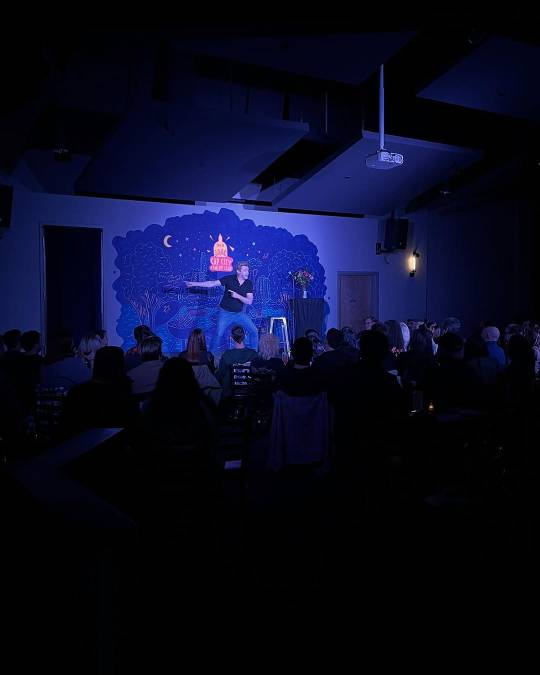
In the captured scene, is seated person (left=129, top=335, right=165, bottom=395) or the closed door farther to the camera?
the closed door

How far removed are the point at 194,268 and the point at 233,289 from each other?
0.86m

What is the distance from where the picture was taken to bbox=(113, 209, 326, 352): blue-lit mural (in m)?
8.72

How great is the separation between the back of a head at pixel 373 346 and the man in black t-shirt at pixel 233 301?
5824 mm

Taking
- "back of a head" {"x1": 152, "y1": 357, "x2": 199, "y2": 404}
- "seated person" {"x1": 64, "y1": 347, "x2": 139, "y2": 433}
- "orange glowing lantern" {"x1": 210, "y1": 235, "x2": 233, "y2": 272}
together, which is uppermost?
"orange glowing lantern" {"x1": 210, "y1": 235, "x2": 233, "y2": 272}

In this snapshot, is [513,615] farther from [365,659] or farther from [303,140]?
[303,140]

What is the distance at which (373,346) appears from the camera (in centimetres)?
303

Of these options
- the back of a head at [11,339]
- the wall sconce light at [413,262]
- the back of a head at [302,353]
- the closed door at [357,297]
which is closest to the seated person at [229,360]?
the back of a head at [302,353]

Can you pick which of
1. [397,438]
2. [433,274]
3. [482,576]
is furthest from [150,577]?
[433,274]

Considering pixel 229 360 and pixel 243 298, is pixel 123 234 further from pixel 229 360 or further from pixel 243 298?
pixel 229 360

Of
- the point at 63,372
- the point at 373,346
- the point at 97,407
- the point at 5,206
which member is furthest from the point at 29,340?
the point at 373,346

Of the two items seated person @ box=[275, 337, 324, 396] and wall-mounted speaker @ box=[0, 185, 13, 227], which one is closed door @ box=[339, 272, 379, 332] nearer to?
wall-mounted speaker @ box=[0, 185, 13, 227]

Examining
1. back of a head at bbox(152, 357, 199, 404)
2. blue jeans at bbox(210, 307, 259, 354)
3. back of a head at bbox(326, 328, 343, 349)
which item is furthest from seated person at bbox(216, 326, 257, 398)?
blue jeans at bbox(210, 307, 259, 354)

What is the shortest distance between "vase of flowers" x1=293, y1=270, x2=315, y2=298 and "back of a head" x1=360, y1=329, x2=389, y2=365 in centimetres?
668

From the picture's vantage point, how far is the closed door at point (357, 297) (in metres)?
10.2
